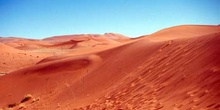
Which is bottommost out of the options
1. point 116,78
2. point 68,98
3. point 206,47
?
point 68,98

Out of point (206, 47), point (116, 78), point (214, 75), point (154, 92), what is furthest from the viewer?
point (116, 78)

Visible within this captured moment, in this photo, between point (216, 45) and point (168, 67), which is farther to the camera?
point (168, 67)

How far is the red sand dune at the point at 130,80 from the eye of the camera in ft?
21.4

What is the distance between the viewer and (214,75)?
20.7ft

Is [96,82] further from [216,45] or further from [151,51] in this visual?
[216,45]

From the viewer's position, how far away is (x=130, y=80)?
9.73 meters

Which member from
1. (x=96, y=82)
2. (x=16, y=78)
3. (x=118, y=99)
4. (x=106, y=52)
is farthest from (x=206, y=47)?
(x=16, y=78)

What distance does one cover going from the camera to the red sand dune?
21.4ft

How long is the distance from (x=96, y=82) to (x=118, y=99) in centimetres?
341

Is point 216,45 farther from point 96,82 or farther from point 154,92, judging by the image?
point 96,82

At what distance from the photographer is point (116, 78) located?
1104 cm

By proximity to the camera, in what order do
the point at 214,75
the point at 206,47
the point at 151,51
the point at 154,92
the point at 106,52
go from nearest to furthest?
the point at 214,75, the point at 154,92, the point at 206,47, the point at 151,51, the point at 106,52

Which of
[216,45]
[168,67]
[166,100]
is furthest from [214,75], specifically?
[168,67]

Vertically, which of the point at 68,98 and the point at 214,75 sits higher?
the point at 214,75
